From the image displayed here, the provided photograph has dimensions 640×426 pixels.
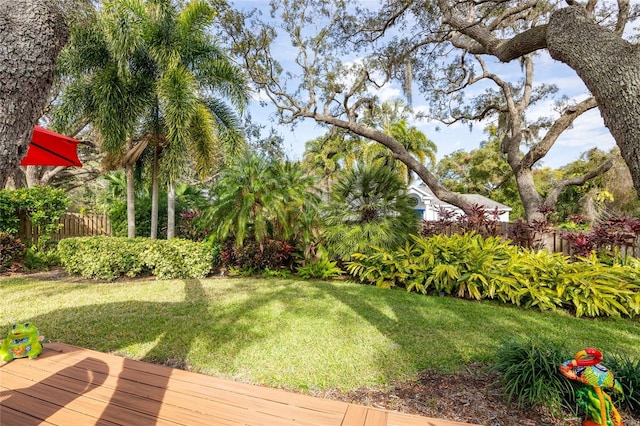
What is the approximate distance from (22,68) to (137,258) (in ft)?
20.8

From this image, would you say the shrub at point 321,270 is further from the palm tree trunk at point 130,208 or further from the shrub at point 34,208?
the shrub at point 34,208

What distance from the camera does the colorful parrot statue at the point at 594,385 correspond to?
1.94 m

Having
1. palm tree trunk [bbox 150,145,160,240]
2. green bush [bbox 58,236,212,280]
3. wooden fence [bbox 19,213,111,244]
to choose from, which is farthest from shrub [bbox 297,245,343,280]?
wooden fence [bbox 19,213,111,244]

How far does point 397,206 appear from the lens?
23.7 feet

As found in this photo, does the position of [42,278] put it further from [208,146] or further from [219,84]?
[219,84]

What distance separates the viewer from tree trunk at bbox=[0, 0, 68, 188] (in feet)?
4.96

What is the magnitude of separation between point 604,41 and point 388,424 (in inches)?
103

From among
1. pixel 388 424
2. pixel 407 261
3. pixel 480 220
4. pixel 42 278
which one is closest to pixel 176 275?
pixel 42 278

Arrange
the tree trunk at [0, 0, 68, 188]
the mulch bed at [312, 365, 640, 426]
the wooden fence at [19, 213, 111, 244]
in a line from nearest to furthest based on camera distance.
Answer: the tree trunk at [0, 0, 68, 188] < the mulch bed at [312, 365, 640, 426] < the wooden fence at [19, 213, 111, 244]

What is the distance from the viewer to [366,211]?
731 centimetres

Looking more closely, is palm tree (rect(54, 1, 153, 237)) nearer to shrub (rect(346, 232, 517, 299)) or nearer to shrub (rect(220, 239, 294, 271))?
shrub (rect(220, 239, 294, 271))

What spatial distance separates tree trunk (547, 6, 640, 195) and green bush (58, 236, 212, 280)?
275 inches

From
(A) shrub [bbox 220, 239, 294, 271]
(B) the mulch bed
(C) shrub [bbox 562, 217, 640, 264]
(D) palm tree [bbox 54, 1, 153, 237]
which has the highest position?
(D) palm tree [bbox 54, 1, 153, 237]

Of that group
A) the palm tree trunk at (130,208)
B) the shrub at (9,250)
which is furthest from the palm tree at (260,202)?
the shrub at (9,250)
